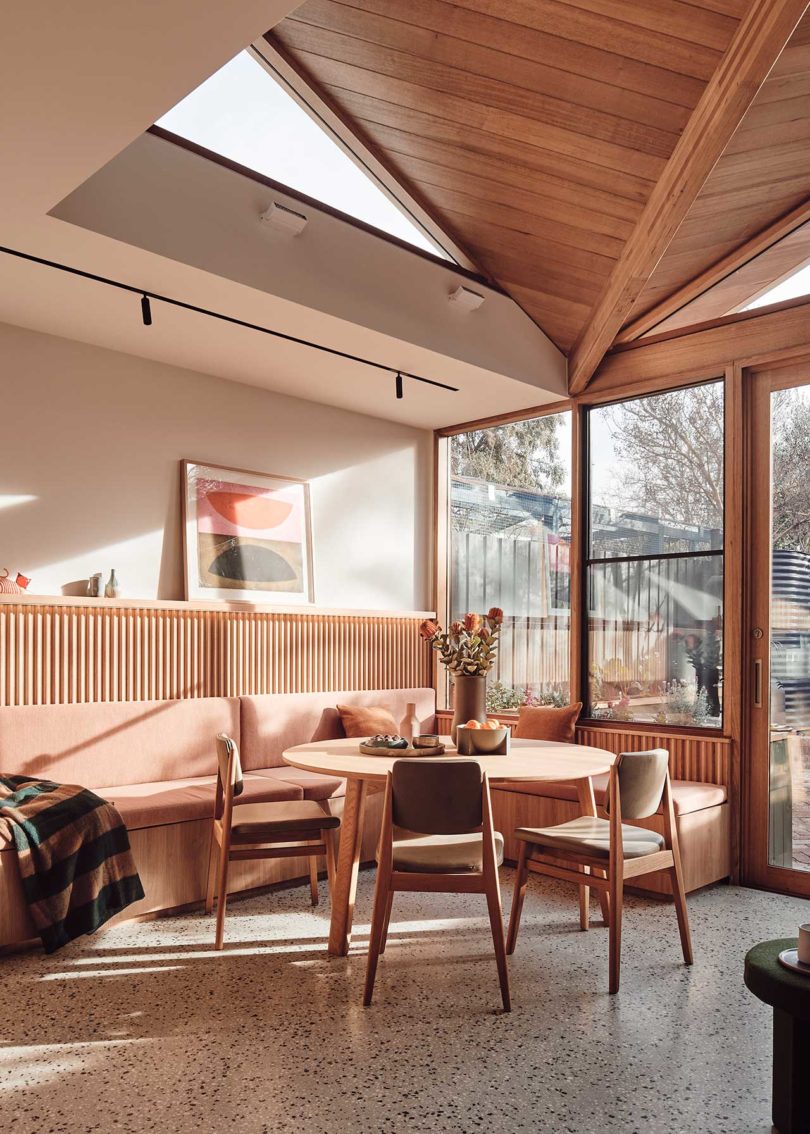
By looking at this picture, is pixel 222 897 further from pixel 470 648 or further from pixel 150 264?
pixel 150 264

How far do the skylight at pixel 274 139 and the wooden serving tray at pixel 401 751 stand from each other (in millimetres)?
2839

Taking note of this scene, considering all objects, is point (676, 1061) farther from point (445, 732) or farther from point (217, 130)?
point (217, 130)

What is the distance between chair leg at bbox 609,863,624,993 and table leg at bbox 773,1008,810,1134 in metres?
0.98

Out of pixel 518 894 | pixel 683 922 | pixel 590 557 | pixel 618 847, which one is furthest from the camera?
pixel 590 557

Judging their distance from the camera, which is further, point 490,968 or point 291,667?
point 291,667

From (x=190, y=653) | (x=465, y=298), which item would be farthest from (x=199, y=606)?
(x=465, y=298)

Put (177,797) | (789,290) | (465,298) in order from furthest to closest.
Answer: (465,298) < (789,290) < (177,797)

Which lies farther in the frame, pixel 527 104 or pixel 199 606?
pixel 199 606

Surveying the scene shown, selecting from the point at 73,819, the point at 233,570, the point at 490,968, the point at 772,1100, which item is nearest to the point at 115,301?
the point at 233,570

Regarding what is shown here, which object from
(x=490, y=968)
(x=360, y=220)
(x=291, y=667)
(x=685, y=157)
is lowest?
(x=490, y=968)

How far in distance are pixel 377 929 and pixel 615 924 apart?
915mm

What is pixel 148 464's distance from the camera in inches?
208

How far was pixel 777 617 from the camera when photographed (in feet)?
16.0

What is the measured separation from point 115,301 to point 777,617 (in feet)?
12.7
